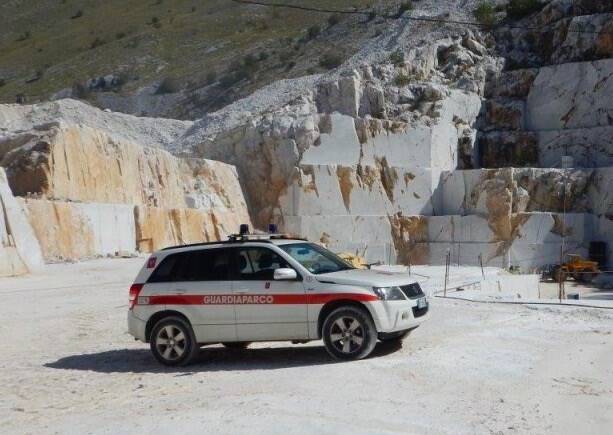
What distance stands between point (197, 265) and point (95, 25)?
86.8m

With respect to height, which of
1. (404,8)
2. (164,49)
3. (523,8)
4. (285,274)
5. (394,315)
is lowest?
(394,315)

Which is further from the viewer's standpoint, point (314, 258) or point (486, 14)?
point (486, 14)

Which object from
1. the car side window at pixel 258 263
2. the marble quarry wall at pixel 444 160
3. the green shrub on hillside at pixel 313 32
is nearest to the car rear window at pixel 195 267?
the car side window at pixel 258 263

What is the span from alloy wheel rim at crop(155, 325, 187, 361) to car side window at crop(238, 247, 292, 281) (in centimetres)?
107

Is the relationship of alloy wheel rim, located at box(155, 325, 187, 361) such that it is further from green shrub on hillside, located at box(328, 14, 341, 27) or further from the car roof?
green shrub on hillside, located at box(328, 14, 341, 27)

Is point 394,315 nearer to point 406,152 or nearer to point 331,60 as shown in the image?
point 406,152

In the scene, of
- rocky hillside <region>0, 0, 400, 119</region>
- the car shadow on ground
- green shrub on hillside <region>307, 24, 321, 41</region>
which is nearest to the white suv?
the car shadow on ground

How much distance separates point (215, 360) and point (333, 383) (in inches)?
101

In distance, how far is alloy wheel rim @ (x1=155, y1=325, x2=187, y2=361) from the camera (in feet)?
35.6

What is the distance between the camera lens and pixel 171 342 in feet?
35.8

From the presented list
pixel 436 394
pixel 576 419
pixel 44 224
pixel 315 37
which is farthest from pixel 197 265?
pixel 315 37

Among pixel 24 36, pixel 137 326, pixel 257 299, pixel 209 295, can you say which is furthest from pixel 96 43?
pixel 257 299

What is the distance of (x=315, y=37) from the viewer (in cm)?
6906

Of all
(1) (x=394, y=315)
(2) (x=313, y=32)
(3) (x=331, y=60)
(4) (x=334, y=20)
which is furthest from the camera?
(4) (x=334, y=20)
